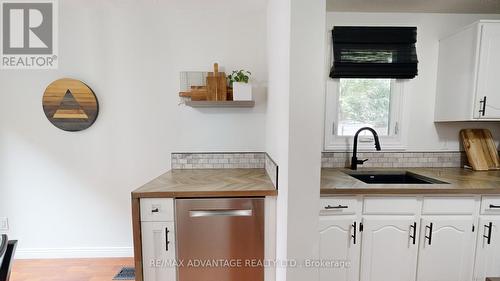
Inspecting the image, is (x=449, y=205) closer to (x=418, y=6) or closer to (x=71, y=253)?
(x=418, y=6)

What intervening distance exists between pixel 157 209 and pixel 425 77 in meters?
2.55

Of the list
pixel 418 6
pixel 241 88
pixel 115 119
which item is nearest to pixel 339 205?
pixel 241 88

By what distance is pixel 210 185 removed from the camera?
5.17 ft

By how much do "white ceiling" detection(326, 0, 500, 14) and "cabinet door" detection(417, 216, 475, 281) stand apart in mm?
1724

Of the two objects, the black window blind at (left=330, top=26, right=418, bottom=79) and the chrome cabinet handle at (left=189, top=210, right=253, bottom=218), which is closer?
the chrome cabinet handle at (left=189, top=210, right=253, bottom=218)

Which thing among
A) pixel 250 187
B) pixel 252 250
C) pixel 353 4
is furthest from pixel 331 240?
pixel 353 4

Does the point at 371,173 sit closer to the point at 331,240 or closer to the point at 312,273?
the point at 331,240

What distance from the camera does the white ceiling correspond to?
1866 mm

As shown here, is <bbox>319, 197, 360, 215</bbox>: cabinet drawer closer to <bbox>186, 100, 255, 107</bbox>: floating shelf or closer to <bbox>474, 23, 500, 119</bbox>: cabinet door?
<bbox>186, 100, 255, 107</bbox>: floating shelf

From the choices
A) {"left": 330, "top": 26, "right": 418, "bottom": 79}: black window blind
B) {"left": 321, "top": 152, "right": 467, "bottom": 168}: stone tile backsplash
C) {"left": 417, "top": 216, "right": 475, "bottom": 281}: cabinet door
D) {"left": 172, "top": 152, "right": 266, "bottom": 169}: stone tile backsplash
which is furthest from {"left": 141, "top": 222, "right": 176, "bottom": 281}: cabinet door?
{"left": 330, "top": 26, "right": 418, "bottom": 79}: black window blind

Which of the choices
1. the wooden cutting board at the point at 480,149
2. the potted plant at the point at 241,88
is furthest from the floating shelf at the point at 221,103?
the wooden cutting board at the point at 480,149

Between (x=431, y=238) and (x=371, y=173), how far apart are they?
64 cm

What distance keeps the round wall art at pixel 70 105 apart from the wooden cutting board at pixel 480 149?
3.42 metres

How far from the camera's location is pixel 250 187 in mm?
1515
